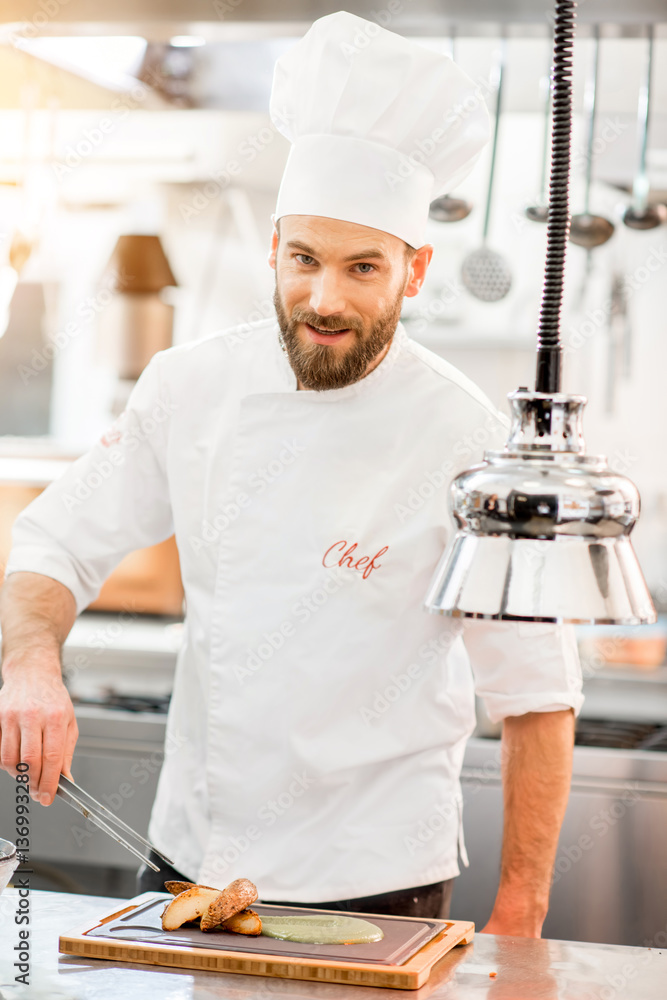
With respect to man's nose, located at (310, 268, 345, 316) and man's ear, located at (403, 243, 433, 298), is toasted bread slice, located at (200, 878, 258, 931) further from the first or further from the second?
man's ear, located at (403, 243, 433, 298)

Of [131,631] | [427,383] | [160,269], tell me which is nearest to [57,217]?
[160,269]

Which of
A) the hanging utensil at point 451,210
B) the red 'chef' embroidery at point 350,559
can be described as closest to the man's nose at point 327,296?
the red 'chef' embroidery at point 350,559

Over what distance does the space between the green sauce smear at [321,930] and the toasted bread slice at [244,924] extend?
1 cm

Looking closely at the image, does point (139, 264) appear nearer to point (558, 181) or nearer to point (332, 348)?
point (332, 348)

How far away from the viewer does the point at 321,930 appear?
3.65ft

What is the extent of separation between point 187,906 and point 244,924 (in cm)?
7

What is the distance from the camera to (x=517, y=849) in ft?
4.70

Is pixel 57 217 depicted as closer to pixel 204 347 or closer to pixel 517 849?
pixel 204 347

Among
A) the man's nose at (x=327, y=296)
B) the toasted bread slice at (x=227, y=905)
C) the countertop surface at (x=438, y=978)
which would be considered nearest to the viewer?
the countertop surface at (x=438, y=978)

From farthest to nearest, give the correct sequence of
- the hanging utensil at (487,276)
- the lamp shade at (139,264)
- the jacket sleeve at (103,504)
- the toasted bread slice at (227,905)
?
the lamp shade at (139,264) < the hanging utensil at (487,276) < the jacket sleeve at (103,504) < the toasted bread slice at (227,905)

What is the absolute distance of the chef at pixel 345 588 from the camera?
1.42 m

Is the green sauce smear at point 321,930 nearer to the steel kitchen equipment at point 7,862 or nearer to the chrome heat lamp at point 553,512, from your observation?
the steel kitchen equipment at point 7,862

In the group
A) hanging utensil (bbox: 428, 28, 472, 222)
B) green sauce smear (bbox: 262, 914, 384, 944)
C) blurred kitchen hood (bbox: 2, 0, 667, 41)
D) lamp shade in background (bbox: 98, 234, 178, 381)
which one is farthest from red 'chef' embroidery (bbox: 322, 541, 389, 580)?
lamp shade in background (bbox: 98, 234, 178, 381)

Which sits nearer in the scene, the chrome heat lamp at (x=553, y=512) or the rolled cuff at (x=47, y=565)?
the chrome heat lamp at (x=553, y=512)
